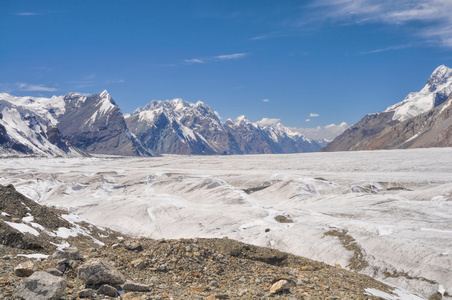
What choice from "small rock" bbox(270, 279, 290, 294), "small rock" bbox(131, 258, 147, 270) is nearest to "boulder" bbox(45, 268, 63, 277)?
"small rock" bbox(131, 258, 147, 270)

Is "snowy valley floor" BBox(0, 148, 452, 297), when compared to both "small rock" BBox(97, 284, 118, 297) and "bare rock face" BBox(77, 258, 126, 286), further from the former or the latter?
"small rock" BBox(97, 284, 118, 297)

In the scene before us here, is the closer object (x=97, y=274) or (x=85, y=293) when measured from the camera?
(x=85, y=293)

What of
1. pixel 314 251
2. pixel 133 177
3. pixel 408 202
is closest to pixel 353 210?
pixel 408 202

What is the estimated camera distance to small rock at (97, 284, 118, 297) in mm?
10336

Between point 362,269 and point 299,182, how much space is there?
128 ft

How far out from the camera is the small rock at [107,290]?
10.3 metres

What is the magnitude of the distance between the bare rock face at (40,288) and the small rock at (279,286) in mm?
7137

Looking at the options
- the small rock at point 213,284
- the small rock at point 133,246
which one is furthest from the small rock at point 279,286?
the small rock at point 133,246

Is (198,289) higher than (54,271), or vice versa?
(54,271)

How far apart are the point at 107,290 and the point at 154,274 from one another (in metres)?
3.05

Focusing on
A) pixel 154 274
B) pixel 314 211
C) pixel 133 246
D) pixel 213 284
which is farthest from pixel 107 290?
pixel 314 211

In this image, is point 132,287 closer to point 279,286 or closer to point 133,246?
point 279,286

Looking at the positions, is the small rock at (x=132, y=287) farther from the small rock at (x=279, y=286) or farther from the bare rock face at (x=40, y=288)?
the small rock at (x=279, y=286)

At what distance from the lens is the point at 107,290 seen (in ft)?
34.0
